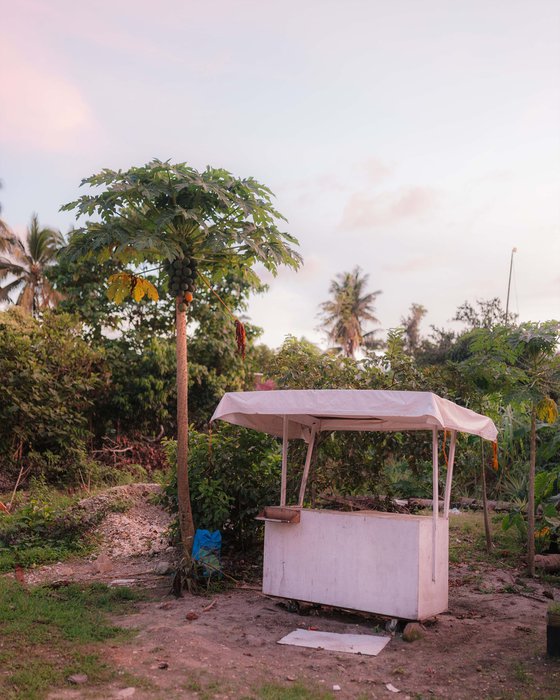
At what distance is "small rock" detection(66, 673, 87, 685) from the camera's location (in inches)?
204

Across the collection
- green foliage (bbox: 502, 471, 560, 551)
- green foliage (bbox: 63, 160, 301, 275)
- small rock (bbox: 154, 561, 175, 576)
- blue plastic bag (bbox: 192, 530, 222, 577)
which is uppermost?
green foliage (bbox: 63, 160, 301, 275)

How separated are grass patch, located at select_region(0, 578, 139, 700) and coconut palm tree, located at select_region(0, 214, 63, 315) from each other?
27.1 metres

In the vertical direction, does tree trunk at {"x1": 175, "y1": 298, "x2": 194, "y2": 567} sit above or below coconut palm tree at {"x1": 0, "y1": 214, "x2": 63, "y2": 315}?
below

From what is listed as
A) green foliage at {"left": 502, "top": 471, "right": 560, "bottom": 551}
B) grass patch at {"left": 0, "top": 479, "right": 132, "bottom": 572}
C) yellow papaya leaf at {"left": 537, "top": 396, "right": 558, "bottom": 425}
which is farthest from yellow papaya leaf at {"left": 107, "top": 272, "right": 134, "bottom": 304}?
→ green foliage at {"left": 502, "top": 471, "right": 560, "bottom": 551}

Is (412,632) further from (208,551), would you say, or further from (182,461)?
(182,461)

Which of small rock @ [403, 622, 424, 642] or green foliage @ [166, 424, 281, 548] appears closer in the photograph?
small rock @ [403, 622, 424, 642]

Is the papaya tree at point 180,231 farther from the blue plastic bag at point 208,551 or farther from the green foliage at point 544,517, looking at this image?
the green foliage at point 544,517

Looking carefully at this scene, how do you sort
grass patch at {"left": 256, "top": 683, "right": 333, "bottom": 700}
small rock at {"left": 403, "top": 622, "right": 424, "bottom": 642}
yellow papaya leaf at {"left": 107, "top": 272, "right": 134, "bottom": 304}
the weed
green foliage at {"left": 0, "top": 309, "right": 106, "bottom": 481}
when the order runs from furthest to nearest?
1. green foliage at {"left": 0, "top": 309, "right": 106, "bottom": 481}
2. yellow papaya leaf at {"left": 107, "top": 272, "right": 134, "bottom": 304}
3. small rock at {"left": 403, "top": 622, "right": 424, "bottom": 642}
4. the weed
5. grass patch at {"left": 256, "top": 683, "right": 333, "bottom": 700}

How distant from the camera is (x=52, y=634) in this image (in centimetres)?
635

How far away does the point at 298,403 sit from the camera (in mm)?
7258

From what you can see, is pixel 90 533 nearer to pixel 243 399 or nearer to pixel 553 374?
pixel 243 399

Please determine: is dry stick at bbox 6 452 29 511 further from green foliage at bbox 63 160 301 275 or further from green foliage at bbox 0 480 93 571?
green foliage at bbox 63 160 301 275

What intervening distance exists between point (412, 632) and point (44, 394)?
11.5m

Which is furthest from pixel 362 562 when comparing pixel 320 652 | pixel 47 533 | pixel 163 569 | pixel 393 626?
pixel 47 533
